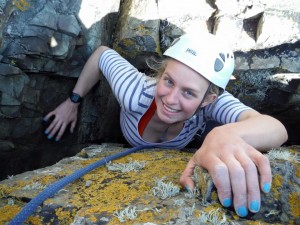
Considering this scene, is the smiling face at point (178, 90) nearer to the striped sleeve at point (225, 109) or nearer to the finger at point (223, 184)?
the striped sleeve at point (225, 109)

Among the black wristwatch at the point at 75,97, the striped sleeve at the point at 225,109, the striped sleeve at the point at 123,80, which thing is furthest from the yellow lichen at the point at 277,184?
the black wristwatch at the point at 75,97

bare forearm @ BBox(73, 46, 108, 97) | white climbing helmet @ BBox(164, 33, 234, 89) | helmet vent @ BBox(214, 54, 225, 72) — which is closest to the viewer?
white climbing helmet @ BBox(164, 33, 234, 89)

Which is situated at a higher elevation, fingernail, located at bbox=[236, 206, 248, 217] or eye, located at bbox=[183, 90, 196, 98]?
eye, located at bbox=[183, 90, 196, 98]

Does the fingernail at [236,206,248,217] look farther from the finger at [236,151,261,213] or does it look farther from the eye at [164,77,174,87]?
the eye at [164,77,174,87]

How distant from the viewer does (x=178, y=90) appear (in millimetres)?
3543

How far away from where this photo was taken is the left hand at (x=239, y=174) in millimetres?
2143

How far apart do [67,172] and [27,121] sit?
2055 mm

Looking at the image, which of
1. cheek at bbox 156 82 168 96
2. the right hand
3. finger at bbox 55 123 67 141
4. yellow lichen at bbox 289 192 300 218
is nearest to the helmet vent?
cheek at bbox 156 82 168 96

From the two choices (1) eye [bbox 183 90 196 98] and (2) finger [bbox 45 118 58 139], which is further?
(2) finger [bbox 45 118 58 139]

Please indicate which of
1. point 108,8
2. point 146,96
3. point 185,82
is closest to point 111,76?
point 146,96

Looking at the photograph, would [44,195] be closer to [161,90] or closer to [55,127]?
[161,90]

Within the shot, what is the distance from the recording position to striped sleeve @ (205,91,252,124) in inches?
145

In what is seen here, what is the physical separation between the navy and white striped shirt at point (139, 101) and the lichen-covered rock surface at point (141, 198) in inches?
37.3

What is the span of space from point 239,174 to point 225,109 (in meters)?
1.80
